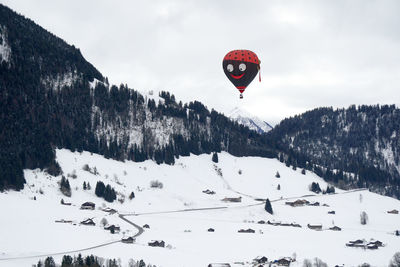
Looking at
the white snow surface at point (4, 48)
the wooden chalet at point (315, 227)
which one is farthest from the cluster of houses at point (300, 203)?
the white snow surface at point (4, 48)

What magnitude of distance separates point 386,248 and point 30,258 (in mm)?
71483

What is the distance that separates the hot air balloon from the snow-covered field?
31.3m

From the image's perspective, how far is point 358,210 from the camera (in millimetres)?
169250

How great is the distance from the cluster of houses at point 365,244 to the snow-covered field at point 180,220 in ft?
4.75

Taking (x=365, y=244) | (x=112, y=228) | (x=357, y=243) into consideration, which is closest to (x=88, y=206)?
(x=112, y=228)

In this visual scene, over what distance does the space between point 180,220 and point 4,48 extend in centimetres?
9889

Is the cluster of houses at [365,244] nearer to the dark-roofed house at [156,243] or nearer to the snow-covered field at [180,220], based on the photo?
the snow-covered field at [180,220]

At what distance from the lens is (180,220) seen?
135625mm

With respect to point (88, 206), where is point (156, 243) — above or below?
below

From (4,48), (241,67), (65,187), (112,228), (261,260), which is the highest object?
(4,48)

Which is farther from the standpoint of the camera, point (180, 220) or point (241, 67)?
point (180, 220)

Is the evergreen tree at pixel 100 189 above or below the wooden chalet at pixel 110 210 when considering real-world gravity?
above

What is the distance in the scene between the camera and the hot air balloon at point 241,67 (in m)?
88.5

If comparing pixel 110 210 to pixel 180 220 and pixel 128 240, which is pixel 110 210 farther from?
pixel 128 240
